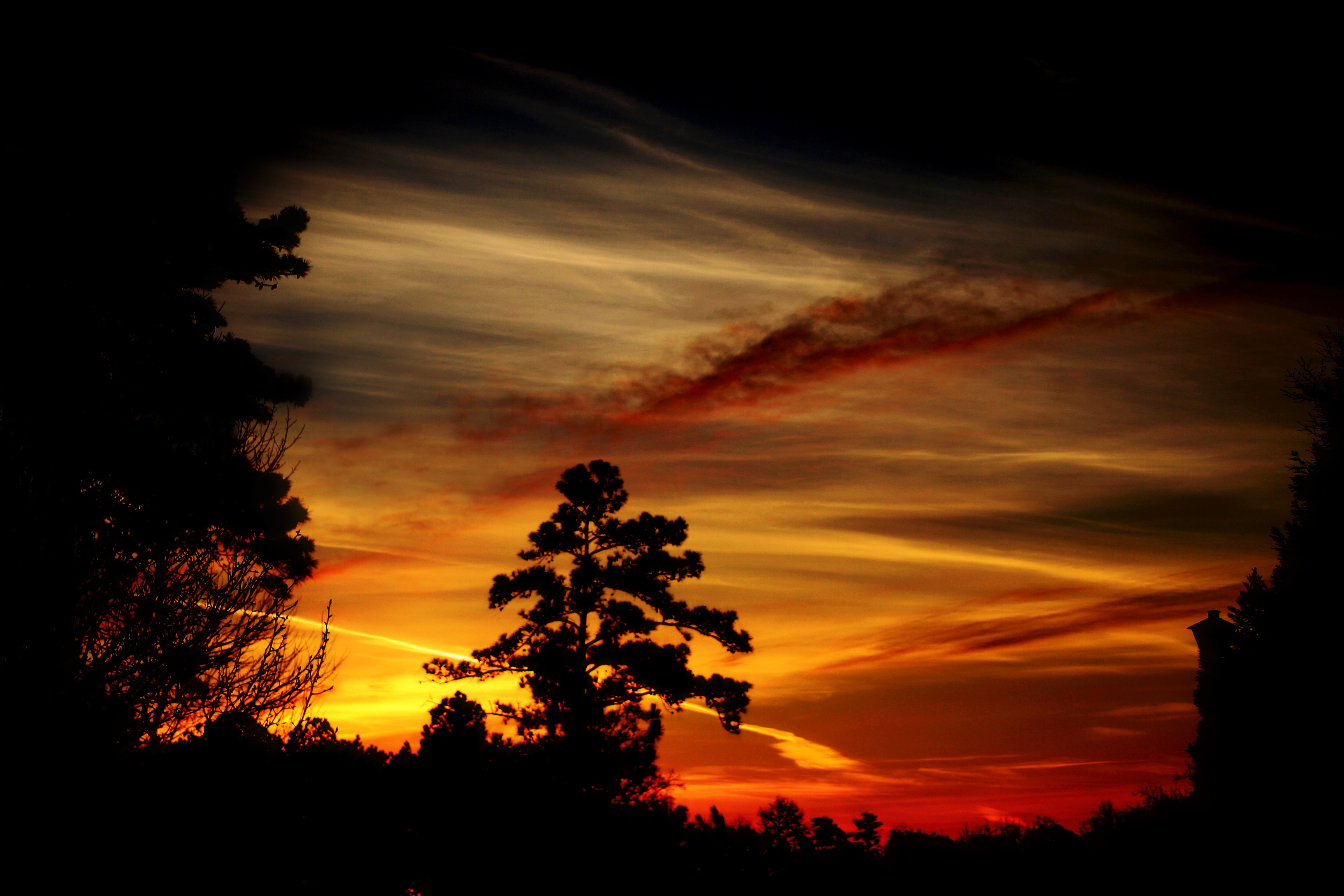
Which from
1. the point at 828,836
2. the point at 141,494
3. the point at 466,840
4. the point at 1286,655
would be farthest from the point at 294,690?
the point at 1286,655

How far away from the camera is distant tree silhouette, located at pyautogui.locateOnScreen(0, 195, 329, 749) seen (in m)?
9.36

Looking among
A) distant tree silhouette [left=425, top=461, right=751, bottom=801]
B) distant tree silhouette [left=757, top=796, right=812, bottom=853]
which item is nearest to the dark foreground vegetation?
distant tree silhouette [left=757, top=796, right=812, bottom=853]

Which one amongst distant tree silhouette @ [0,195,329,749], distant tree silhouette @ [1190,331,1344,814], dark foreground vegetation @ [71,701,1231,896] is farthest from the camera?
distant tree silhouette @ [1190,331,1344,814]

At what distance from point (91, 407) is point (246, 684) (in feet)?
15.8

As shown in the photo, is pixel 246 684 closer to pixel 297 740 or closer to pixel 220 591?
pixel 220 591

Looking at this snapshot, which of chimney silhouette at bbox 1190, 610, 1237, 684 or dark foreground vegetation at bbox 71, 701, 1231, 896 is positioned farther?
chimney silhouette at bbox 1190, 610, 1237, 684

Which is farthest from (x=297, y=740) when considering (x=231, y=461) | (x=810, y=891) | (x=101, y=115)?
(x=101, y=115)

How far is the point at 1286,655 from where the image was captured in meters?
19.2

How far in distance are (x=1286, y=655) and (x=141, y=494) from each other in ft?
83.4

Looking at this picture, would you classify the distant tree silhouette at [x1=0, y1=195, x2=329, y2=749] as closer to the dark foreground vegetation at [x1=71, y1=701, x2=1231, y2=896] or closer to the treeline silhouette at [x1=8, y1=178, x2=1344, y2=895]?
the treeline silhouette at [x1=8, y1=178, x2=1344, y2=895]

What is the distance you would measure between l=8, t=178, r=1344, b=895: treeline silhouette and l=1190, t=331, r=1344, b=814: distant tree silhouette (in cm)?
6

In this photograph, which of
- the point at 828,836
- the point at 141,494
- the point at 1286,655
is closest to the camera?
the point at 828,836

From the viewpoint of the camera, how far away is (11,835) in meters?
6.12

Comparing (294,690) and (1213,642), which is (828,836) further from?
(1213,642)
